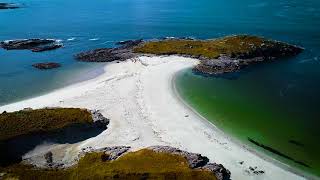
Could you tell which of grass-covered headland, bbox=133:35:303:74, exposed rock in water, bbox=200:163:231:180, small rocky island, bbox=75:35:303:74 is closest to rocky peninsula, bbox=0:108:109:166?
exposed rock in water, bbox=200:163:231:180

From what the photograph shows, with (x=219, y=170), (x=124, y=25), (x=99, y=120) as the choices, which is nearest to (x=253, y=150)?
(x=219, y=170)

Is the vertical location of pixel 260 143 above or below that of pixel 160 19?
below

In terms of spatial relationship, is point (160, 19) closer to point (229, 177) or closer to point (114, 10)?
point (114, 10)

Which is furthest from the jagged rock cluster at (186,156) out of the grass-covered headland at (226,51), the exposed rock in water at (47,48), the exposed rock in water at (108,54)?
the exposed rock in water at (47,48)

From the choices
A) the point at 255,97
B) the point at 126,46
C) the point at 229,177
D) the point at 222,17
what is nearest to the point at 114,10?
the point at 222,17

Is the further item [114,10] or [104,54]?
[114,10]

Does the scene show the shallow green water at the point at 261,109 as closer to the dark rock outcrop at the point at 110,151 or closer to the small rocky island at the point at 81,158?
the small rocky island at the point at 81,158

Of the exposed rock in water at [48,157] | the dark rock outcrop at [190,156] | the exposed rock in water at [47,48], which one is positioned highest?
the exposed rock in water at [47,48]
